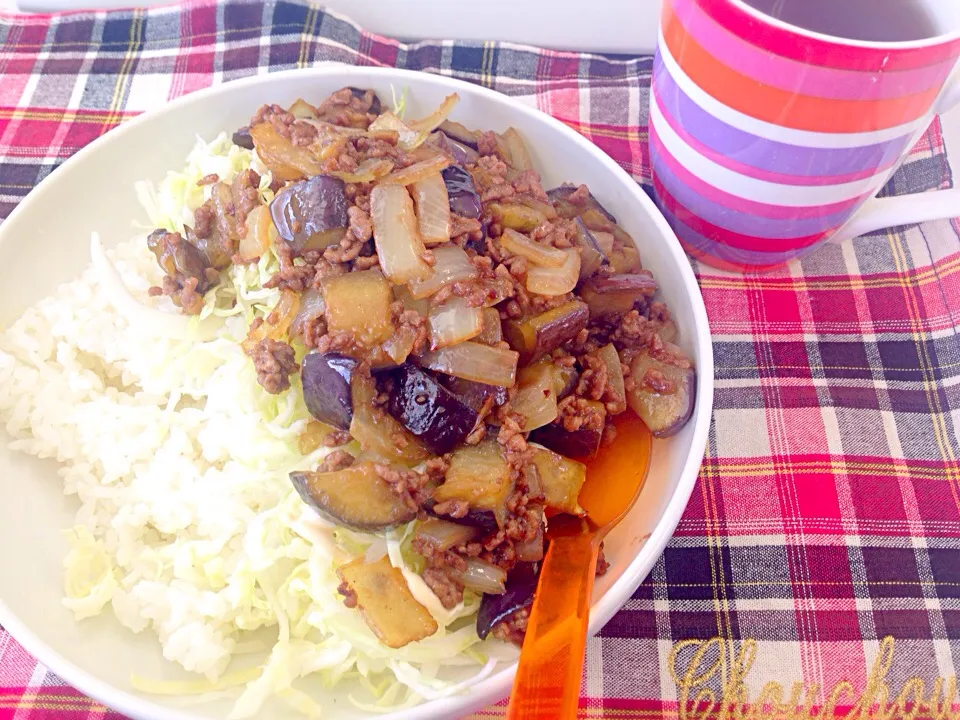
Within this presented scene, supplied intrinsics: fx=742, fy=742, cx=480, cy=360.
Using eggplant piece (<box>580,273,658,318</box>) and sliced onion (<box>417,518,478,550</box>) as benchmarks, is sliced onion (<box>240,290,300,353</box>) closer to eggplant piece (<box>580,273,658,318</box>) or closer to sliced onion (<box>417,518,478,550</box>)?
sliced onion (<box>417,518,478,550</box>)

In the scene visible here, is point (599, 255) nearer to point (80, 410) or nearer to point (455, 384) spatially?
point (455, 384)

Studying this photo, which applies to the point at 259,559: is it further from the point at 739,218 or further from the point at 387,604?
the point at 739,218

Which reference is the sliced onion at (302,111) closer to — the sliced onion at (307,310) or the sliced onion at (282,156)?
the sliced onion at (282,156)

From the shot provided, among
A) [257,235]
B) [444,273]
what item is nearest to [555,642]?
[444,273]

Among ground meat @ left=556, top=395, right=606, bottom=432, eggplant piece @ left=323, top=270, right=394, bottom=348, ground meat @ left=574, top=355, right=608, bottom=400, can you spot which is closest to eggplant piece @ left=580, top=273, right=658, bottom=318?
ground meat @ left=574, top=355, right=608, bottom=400

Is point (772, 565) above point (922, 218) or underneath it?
underneath

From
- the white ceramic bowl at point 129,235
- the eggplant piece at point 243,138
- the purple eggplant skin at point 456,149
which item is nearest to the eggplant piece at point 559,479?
the white ceramic bowl at point 129,235

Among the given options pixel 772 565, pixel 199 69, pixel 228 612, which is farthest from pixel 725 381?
pixel 199 69
